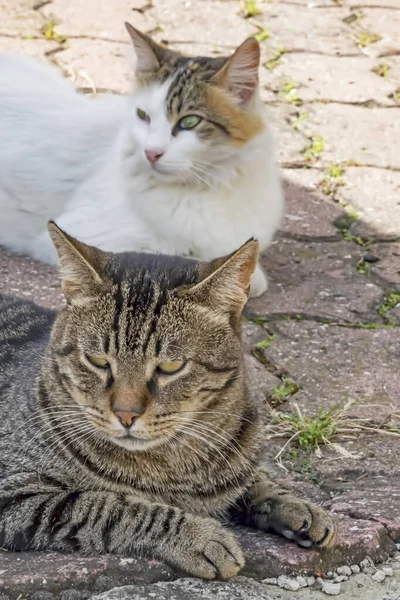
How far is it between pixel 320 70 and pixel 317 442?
3.96 meters

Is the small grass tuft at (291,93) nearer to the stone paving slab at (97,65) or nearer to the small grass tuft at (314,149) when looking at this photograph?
the small grass tuft at (314,149)

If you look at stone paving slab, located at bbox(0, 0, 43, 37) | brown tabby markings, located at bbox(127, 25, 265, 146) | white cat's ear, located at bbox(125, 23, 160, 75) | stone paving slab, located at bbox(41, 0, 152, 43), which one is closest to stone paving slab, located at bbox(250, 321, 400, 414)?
brown tabby markings, located at bbox(127, 25, 265, 146)

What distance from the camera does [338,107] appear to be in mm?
6363

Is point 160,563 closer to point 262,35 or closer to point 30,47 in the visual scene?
point 30,47

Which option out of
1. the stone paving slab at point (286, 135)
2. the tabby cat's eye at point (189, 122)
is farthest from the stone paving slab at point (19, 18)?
the tabby cat's eye at point (189, 122)

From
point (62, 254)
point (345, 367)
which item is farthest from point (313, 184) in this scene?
point (62, 254)

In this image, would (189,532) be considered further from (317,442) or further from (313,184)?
(313,184)

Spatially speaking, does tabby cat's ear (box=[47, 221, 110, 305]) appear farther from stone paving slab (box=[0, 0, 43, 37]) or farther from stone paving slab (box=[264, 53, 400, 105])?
stone paving slab (box=[0, 0, 43, 37])

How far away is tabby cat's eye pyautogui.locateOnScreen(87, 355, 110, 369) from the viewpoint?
265 centimetres

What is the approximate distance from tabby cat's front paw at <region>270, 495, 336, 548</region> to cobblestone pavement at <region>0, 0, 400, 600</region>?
5 cm

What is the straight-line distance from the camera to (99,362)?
105 inches

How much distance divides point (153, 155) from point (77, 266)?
170 cm

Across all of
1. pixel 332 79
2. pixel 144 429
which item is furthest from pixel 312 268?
pixel 144 429

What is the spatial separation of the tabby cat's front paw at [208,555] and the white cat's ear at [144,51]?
2642 mm
